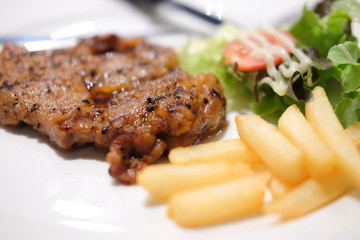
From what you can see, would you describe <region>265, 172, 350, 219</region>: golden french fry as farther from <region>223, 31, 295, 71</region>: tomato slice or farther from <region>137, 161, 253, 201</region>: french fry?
<region>223, 31, 295, 71</region>: tomato slice

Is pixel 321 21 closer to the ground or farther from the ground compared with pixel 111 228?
farther from the ground

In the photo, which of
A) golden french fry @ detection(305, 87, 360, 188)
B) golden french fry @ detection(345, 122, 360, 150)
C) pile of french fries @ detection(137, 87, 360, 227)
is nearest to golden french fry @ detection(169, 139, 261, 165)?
pile of french fries @ detection(137, 87, 360, 227)

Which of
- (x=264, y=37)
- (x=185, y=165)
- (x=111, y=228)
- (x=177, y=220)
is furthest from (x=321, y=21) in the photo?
(x=111, y=228)

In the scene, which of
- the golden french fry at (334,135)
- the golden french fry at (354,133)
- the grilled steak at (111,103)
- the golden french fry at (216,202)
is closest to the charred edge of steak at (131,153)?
the grilled steak at (111,103)

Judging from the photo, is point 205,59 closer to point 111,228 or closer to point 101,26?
point 101,26

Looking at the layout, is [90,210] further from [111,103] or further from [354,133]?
[354,133]

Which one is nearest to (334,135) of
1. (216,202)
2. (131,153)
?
(216,202)
